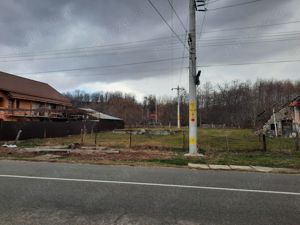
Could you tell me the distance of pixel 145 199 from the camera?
5.76m

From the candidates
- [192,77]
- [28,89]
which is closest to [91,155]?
[192,77]

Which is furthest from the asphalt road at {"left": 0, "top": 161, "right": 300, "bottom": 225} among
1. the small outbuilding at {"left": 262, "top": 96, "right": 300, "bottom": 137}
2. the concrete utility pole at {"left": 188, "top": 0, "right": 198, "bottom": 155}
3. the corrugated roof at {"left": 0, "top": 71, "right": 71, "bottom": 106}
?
the corrugated roof at {"left": 0, "top": 71, "right": 71, "bottom": 106}

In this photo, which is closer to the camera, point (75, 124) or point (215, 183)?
point (215, 183)

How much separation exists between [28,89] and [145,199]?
38552mm

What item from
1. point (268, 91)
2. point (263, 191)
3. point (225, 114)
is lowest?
point (263, 191)

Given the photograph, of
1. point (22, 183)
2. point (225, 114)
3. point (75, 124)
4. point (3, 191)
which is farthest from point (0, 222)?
point (225, 114)

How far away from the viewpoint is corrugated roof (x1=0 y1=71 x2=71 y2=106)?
35909 mm

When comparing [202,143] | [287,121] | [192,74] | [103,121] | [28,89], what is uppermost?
[28,89]

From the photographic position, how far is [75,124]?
36.6 m

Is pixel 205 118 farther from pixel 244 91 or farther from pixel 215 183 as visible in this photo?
pixel 215 183

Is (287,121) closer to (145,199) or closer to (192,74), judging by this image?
(192,74)

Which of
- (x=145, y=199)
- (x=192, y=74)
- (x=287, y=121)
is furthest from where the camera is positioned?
(x=287, y=121)

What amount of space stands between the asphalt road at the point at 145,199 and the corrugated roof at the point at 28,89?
101 feet

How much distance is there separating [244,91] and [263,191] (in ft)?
302
